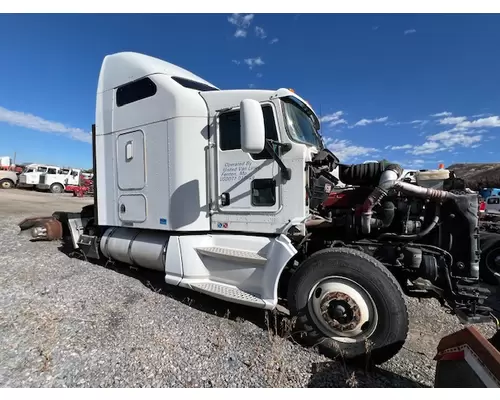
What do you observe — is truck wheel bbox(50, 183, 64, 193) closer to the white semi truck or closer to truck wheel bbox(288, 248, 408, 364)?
the white semi truck

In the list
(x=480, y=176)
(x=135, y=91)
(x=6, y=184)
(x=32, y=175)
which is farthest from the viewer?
(x=6, y=184)

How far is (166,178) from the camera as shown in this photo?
4.19 meters

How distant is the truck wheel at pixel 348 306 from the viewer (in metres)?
2.72

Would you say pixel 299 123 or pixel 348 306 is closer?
pixel 348 306

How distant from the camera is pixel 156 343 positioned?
3.04 meters

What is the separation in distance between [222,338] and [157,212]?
79.8 inches

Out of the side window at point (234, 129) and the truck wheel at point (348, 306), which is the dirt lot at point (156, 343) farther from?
the side window at point (234, 129)

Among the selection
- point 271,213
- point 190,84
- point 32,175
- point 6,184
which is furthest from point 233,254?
point 6,184

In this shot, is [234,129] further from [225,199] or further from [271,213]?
[271,213]

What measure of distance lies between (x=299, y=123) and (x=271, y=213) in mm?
1254

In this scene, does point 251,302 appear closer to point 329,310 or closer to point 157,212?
point 329,310

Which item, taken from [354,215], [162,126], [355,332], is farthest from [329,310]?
[162,126]

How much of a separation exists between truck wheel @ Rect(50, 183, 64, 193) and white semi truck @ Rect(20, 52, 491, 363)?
25.3 metres

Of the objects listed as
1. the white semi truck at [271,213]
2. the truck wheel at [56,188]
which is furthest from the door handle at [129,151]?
the truck wheel at [56,188]
